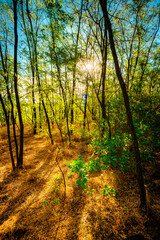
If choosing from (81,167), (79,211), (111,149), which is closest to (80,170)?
(81,167)

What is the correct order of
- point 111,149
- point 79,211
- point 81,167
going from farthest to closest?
Answer: point 79,211, point 111,149, point 81,167

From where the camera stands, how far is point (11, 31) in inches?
269

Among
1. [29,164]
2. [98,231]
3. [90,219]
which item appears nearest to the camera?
[98,231]

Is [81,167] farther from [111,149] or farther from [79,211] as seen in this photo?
[79,211]

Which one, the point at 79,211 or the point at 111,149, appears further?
the point at 79,211

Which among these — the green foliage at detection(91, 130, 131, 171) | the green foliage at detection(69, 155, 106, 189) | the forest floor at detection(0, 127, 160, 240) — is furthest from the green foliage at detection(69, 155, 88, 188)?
the green foliage at detection(91, 130, 131, 171)

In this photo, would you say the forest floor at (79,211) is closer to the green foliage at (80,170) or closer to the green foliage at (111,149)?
the green foliage at (80,170)

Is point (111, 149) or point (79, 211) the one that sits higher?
point (111, 149)

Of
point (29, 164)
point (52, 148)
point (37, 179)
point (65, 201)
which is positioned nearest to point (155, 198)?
point (65, 201)

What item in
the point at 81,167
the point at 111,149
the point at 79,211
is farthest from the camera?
the point at 79,211

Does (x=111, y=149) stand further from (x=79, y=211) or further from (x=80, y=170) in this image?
(x=79, y=211)

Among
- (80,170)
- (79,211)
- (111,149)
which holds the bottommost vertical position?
(79,211)

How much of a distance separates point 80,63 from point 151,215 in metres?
8.21

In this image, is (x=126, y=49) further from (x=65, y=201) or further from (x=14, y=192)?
(x=14, y=192)
